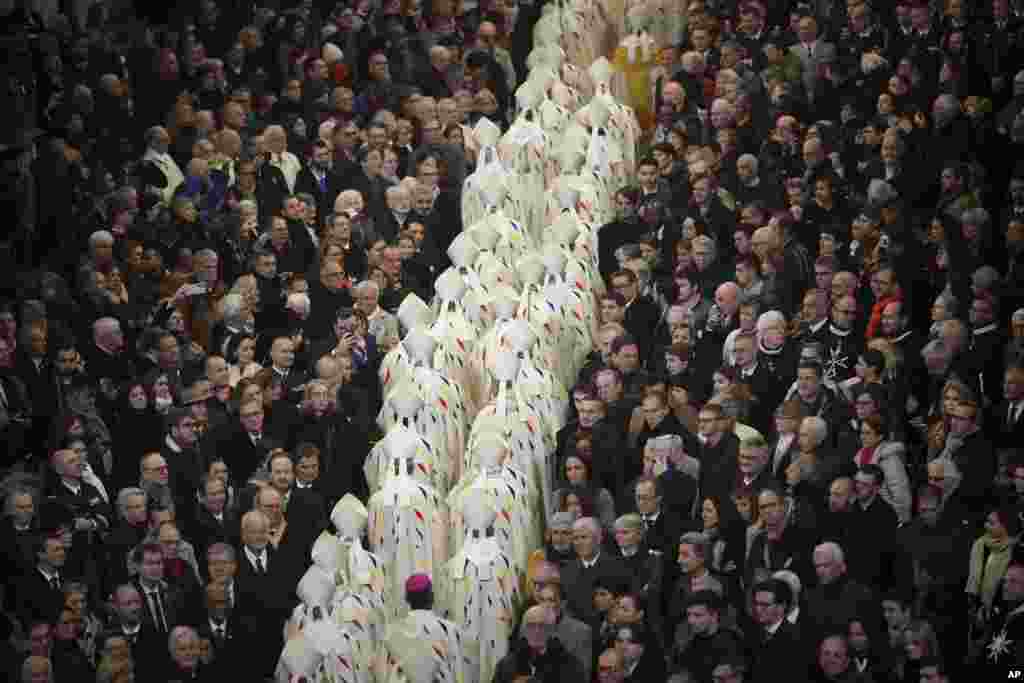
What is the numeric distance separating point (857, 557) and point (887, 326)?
2.79m

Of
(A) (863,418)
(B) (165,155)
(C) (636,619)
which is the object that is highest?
(B) (165,155)

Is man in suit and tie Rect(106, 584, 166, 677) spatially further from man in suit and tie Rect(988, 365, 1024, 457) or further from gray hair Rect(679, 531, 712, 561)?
man in suit and tie Rect(988, 365, 1024, 457)

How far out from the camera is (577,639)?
1515cm

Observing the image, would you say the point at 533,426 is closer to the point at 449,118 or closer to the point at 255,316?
the point at 255,316

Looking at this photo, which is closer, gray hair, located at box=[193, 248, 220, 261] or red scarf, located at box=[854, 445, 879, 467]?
red scarf, located at box=[854, 445, 879, 467]

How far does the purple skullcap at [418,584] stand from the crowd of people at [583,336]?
17cm

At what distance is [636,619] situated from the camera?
49.1ft

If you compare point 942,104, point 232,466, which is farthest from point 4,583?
point 942,104

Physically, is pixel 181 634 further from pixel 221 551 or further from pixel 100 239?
pixel 100 239

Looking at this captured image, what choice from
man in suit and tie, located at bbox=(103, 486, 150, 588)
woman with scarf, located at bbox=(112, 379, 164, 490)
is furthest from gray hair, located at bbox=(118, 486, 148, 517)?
woman with scarf, located at bbox=(112, 379, 164, 490)

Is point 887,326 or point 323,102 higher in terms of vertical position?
point 323,102

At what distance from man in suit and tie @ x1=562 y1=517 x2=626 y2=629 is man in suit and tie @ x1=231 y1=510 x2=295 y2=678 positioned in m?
2.03

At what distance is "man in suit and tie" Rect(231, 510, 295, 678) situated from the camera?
626 inches

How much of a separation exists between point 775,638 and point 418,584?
2.46 metres
